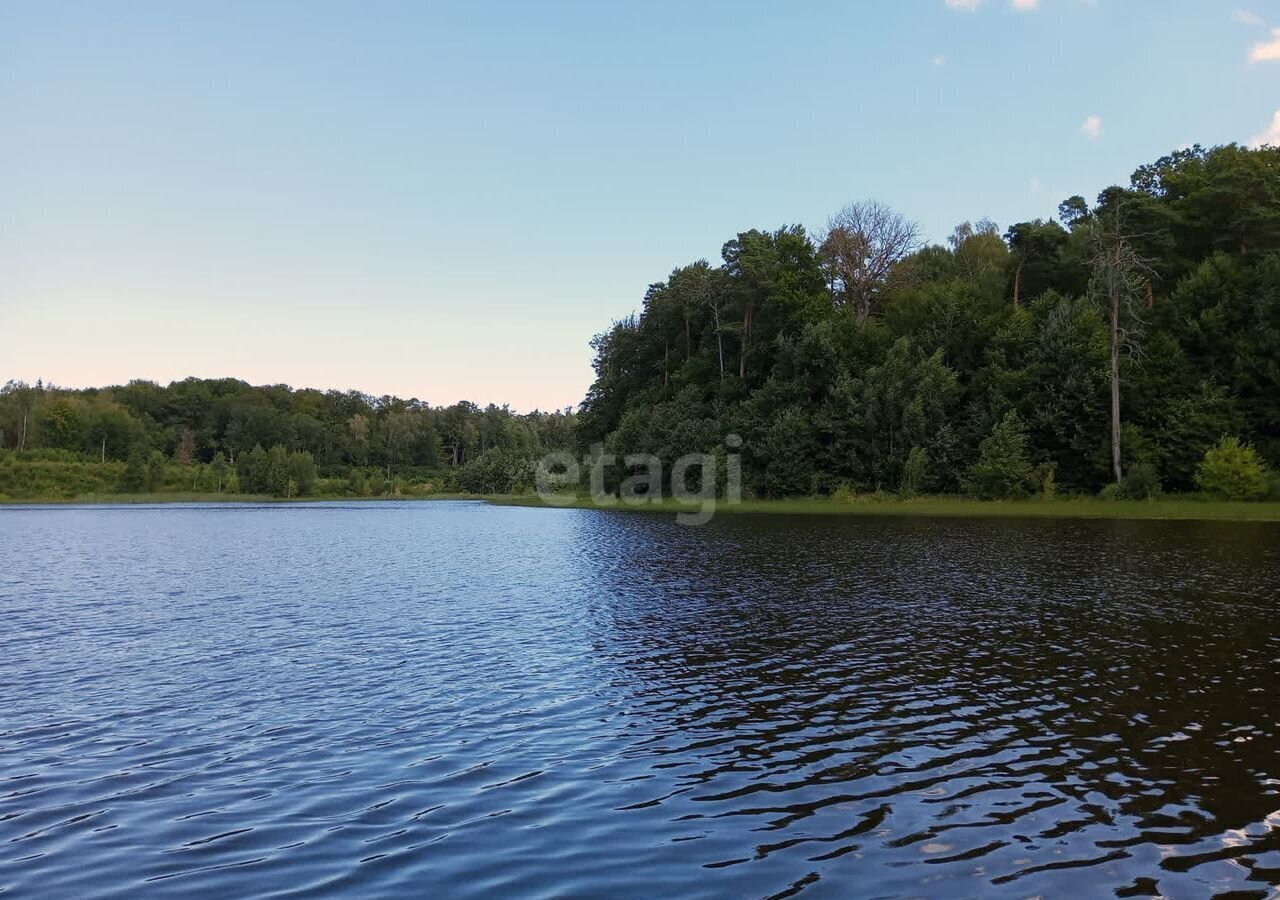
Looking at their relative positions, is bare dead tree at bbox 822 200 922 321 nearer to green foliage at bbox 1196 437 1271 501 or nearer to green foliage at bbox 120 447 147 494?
green foliage at bbox 1196 437 1271 501

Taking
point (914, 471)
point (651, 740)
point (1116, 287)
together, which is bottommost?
point (651, 740)

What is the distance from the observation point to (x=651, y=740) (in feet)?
45.1

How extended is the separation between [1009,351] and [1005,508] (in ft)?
79.5

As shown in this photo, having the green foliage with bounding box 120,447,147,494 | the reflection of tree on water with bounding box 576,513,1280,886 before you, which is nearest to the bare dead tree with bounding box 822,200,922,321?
the reflection of tree on water with bounding box 576,513,1280,886

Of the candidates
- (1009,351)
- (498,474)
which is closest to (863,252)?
(1009,351)

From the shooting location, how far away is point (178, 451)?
198 metres

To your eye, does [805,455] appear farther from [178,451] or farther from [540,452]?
[178,451]

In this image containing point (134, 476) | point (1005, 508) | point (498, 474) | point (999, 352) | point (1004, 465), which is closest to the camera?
point (1005, 508)

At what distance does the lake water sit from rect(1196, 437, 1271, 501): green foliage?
135 feet

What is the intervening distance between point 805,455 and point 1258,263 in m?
45.7

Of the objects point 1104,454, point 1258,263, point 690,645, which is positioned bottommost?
point 690,645

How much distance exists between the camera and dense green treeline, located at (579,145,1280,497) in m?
73.9

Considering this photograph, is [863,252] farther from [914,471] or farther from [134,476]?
[134,476]

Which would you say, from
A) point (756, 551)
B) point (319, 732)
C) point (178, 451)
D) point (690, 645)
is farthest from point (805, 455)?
point (178, 451)
